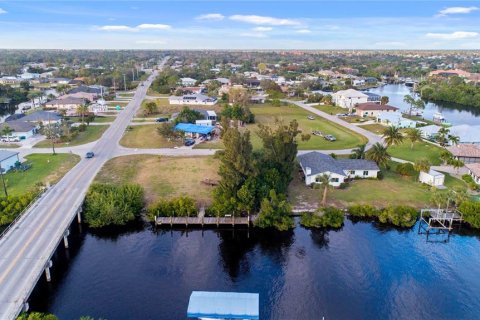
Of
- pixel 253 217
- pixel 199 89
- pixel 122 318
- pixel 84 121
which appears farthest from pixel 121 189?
pixel 199 89

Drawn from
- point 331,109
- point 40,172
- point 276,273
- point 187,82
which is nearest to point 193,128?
point 40,172

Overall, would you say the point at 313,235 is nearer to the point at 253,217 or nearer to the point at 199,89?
the point at 253,217

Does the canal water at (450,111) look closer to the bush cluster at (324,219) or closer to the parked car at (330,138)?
the parked car at (330,138)

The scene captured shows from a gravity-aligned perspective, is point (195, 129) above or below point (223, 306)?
above

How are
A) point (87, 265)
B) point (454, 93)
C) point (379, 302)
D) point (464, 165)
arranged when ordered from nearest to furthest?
point (379, 302) → point (87, 265) → point (464, 165) → point (454, 93)

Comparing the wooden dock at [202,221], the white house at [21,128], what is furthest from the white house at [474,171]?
the white house at [21,128]

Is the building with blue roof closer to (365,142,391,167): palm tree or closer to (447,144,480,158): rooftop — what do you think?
(365,142,391,167): palm tree

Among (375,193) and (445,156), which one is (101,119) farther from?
(445,156)

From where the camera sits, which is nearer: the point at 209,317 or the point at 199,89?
the point at 209,317
